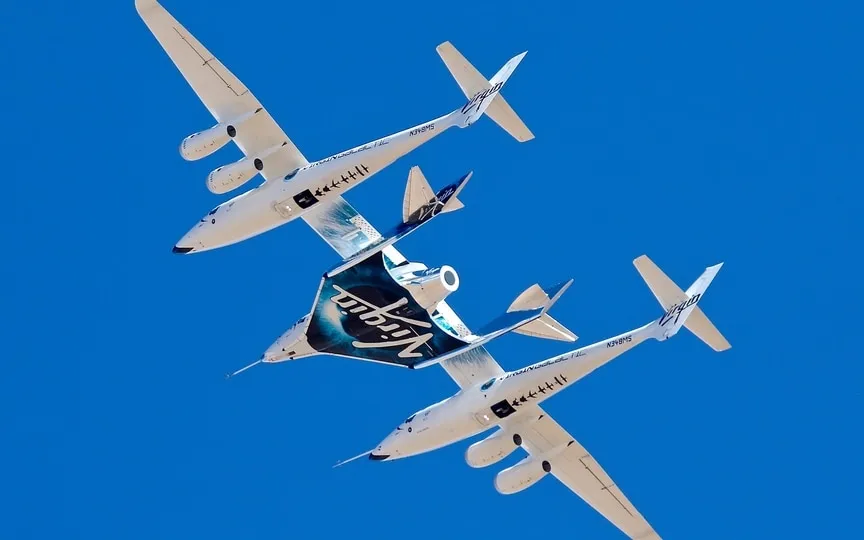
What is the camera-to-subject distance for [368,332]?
221ft

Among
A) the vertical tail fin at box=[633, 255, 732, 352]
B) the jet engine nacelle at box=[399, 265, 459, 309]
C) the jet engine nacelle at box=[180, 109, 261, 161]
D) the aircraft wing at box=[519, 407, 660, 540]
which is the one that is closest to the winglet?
the jet engine nacelle at box=[399, 265, 459, 309]

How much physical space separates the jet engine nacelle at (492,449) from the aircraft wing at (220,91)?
983cm

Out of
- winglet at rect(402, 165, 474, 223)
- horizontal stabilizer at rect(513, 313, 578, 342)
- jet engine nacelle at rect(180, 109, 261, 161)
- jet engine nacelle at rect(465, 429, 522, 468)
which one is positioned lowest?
jet engine nacelle at rect(465, 429, 522, 468)

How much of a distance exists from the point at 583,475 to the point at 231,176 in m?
13.9

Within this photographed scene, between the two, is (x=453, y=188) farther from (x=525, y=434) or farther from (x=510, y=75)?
(x=525, y=434)

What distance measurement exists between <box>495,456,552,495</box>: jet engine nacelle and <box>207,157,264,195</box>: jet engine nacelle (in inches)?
462

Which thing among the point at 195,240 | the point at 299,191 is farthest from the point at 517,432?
the point at 195,240

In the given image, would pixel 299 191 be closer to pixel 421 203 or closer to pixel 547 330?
pixel 421 203

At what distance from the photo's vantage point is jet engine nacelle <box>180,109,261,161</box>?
216 feet

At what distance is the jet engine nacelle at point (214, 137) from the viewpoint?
65750 millimetres

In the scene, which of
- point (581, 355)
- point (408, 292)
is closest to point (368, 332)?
point (408, 292)

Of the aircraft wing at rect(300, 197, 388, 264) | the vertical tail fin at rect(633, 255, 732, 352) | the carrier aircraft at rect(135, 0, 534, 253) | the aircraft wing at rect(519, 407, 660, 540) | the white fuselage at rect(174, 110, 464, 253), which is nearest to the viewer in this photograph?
the vertical tail fin at rect(633, 255, 732, 352)

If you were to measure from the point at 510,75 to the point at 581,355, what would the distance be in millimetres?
8032

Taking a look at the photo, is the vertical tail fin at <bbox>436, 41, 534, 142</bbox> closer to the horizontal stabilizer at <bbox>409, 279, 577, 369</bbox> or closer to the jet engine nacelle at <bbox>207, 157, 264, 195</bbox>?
the horizontal stabilizer at <bbox>409, 279, 577, 369</bbox>
